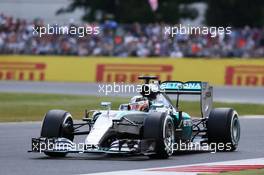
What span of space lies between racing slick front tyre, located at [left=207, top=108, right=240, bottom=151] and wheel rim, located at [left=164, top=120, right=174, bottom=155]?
1.33 metres

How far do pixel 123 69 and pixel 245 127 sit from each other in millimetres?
17007

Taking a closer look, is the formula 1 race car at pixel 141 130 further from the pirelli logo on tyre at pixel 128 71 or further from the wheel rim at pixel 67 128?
the pirelli logo on tyre at pixel 128 71

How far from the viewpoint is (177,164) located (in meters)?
13.6

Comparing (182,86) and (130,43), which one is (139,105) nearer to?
(182,86)

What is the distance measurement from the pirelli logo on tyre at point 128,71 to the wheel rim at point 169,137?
23.0m

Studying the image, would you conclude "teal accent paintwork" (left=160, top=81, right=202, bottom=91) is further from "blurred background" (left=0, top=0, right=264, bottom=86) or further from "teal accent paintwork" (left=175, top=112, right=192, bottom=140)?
"blurred background" (left=0, top=0, right=264, bottom=86)

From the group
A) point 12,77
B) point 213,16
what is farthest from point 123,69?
point 213,16

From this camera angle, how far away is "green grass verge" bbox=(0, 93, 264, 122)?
25337 mm

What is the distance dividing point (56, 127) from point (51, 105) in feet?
45.3

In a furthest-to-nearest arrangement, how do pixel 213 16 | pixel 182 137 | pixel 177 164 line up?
pixel 213 16 < pixel 182 137 < pixel 177 164

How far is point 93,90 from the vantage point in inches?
1396

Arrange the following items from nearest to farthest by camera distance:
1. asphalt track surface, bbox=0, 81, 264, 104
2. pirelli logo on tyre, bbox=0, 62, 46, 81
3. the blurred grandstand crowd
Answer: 1. asphalt track surface, bbox=0, 81, 264, 104
2. the blurred grandstand crowd
3. pirelli logo on tyre, bbox=0, 62, 46, 81

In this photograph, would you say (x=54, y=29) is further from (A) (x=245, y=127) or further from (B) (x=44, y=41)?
(A) (x=245, y=127)

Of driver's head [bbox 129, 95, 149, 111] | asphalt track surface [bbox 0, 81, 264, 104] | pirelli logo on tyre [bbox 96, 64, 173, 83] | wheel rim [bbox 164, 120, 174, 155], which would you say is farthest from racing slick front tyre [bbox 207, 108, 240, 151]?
pirelli logo on tyre [bbox 96, 64, 173, 83]
